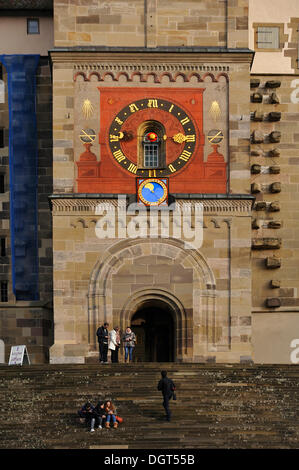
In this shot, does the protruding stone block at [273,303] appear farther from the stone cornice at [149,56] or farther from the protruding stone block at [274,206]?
the stone cornice at [149,56]

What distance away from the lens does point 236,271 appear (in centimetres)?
5497

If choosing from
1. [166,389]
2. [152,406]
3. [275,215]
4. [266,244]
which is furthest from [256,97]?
[166,389]

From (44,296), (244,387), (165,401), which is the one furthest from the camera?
(44,296)

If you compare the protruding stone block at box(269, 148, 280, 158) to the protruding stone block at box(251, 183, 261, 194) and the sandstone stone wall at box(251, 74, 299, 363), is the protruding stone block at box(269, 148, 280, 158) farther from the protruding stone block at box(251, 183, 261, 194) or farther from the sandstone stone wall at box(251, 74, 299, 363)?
the protruding stone block at box(251, 183, 261, 194)

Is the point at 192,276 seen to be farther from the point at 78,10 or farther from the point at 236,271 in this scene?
the point at 78,10

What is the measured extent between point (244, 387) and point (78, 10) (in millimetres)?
17199

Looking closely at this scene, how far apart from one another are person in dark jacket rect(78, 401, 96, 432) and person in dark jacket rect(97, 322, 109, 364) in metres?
7.94

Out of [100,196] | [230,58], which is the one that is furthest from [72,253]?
[230,58]

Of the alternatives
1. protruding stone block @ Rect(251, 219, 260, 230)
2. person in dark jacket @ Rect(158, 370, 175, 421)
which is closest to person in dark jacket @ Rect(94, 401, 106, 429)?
person in dark jacket @ Rect(158, 370, 175, 421)

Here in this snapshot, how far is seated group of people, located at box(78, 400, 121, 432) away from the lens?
4428 centimetres

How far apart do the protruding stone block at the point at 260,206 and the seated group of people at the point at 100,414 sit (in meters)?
16.5

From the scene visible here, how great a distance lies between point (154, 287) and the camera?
5478cm

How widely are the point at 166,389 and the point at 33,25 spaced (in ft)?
67.5

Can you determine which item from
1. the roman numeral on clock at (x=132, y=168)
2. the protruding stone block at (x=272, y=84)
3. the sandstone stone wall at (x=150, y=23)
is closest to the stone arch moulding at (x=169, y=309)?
the roman numeral on clock at (x=132, y=168)
